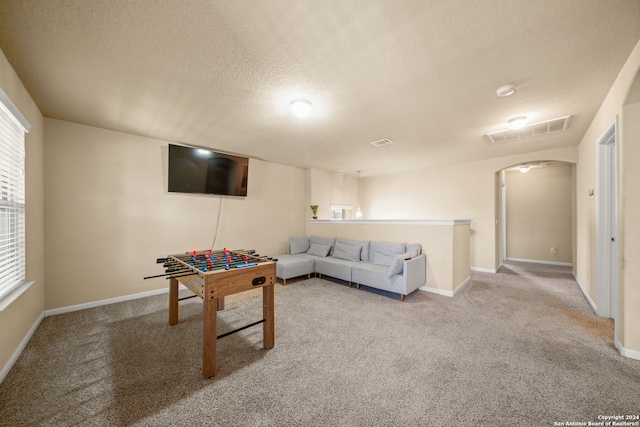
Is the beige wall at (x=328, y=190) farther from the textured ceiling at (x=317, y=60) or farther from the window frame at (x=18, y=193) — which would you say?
the window frame at (x=18, y=193)

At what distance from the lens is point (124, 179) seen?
3.61m

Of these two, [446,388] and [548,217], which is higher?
[548,217]

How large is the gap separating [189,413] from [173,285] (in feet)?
5.37

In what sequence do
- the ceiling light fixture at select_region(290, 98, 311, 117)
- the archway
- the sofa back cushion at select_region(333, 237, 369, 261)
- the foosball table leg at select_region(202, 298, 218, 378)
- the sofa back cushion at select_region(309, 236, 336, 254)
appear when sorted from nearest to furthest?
the foosball table leg at select_region(202, 298, 218, 378) → the ceiling light fixture at select_region(290, 98, 311, 117) → the sofa back cushion at select_region(333, 237, 369, 261) → the sofa back cushion at select_region(309, 236, 336, 254) → the archway

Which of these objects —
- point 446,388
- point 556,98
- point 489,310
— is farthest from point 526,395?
point 556,98

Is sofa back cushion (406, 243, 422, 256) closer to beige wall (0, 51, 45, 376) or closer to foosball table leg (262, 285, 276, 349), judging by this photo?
foosball table leg (262, 285, 276, 349)

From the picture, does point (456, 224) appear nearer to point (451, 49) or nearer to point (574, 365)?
point (574, 365)

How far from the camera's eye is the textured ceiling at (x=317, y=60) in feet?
5.09

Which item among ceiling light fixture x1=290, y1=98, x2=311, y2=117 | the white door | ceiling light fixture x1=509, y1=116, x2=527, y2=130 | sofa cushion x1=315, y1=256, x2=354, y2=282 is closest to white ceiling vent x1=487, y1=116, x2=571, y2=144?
ceiling light fixture x1=509, y1=116, x2=527, y2=130

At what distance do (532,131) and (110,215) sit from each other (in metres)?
6.60

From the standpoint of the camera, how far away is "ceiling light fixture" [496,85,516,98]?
7.81 feet

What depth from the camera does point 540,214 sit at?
6414 mm

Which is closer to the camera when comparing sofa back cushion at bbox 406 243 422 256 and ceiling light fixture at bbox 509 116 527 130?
ceiling light fixture at bbox 509 116 527 130

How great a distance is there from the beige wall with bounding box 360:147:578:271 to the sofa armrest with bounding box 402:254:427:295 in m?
2.41
